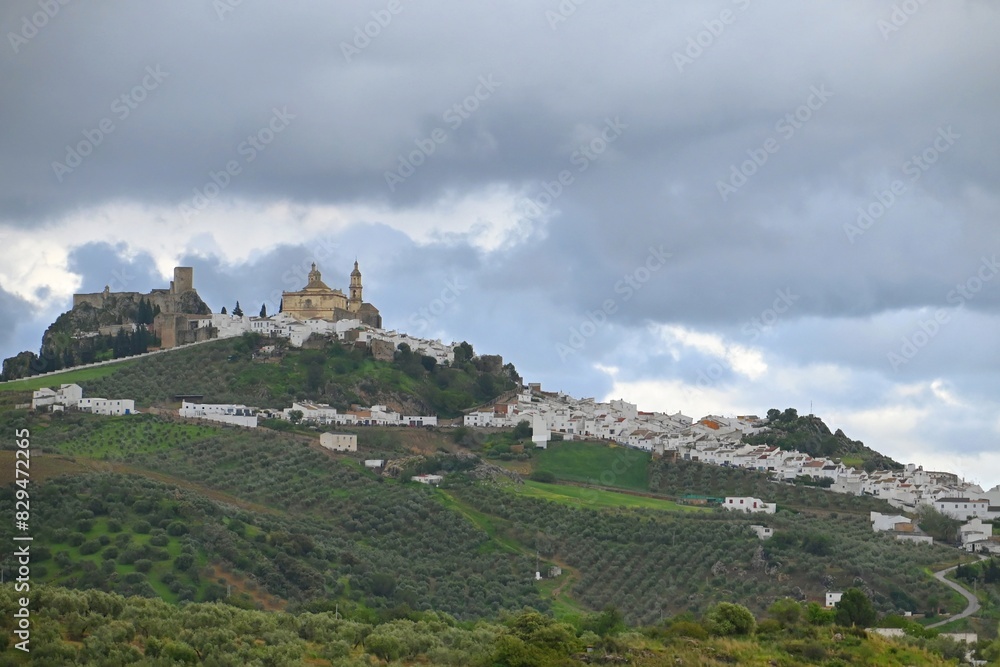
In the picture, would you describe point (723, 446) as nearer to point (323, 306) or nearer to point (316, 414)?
point (316, 414)

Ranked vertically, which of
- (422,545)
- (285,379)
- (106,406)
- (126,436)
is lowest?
(422,545)

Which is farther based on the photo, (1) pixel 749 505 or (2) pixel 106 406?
(2) pixel 106 406

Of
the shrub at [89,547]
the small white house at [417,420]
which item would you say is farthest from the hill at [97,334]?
the shrub at [89,547]

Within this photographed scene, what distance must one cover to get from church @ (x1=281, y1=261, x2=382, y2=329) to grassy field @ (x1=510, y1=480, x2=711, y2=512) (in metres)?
31.6

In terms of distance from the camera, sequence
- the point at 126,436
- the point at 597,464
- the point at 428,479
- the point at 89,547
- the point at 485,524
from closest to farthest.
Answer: the point at 89,547 → the point at 485,524 → the point at 428,479 → the point at 126,436 → the point at 597,464

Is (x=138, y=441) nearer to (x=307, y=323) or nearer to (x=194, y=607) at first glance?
(x=307, y=323)

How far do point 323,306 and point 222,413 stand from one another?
22.7 meters

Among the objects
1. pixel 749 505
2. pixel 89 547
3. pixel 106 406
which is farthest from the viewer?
pixel 106 406

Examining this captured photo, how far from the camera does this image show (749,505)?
227 ft

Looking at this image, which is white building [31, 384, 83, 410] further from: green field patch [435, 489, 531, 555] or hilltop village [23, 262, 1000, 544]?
green field patch [435, 489, 531, 555]

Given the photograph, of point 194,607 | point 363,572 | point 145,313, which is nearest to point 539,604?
point 363,572

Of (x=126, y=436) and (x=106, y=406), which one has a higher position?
(x=106, y=406)

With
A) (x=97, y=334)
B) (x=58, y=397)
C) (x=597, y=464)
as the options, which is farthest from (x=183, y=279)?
(x=597, y=464)

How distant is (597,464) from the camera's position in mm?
79375
